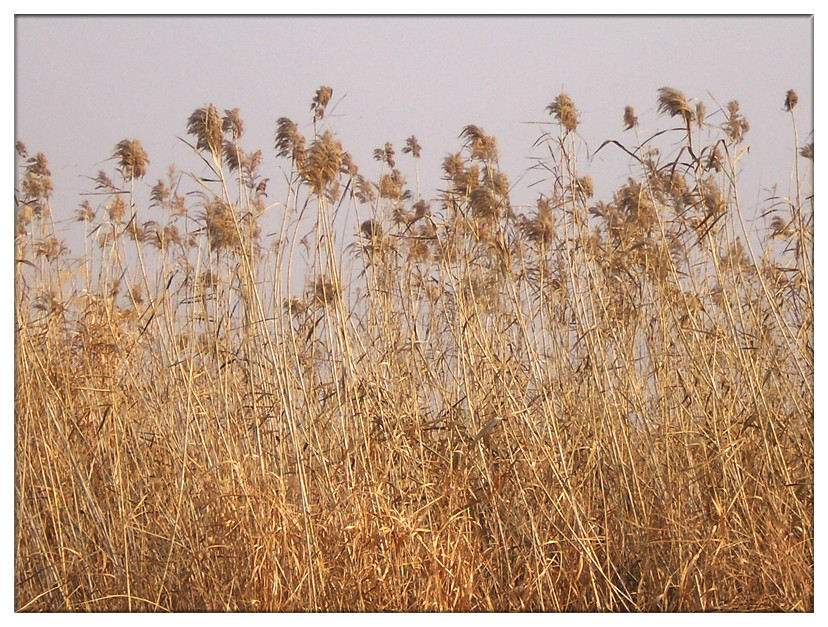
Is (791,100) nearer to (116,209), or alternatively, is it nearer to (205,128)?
(205,128)

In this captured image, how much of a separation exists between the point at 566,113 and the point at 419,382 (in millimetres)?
851

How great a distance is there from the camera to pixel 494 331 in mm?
2836

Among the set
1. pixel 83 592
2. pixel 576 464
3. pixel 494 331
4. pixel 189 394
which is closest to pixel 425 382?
pixel 494 331

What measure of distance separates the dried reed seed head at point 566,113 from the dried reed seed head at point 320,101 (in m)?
0.63

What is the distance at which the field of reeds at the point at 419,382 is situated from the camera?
2555 mm

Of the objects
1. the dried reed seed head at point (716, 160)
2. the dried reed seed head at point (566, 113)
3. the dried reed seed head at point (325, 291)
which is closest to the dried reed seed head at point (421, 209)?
the dried reed seed head at point (325, 291)

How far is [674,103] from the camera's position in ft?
8.57

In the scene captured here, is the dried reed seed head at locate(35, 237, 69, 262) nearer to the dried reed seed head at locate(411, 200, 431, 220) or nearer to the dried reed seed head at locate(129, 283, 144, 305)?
the dried reed seed head at locate(129, 283, 144, 305)

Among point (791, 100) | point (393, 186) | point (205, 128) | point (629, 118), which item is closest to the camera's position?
point (205, 128)

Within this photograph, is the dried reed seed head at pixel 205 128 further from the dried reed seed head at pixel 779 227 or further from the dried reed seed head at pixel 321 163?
the dried reed seed head at pixel 779 227

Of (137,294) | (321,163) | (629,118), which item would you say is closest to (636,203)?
(629,118)

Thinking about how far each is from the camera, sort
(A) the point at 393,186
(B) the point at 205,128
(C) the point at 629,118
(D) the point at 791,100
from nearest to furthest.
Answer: (B) the point at 205,128 → (D) the point at 791,100 → (C) the point at 629,118 → (A) the point at 393,186

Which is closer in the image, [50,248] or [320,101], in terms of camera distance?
[320,101]

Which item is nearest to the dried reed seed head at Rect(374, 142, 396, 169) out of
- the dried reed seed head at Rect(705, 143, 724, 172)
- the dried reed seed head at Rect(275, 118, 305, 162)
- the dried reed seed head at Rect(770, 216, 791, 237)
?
the dried reed seed head at Rect(275, 118, 305, 162)
